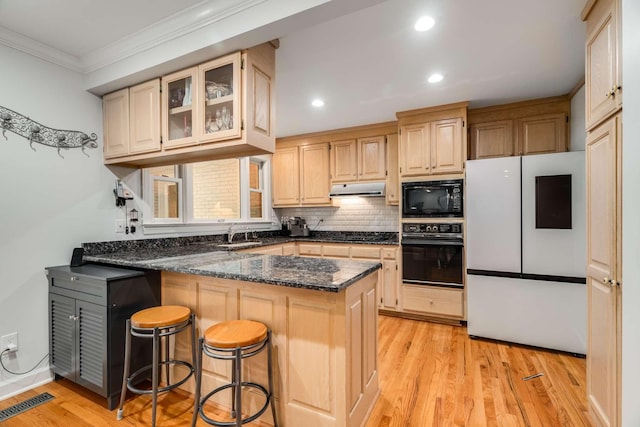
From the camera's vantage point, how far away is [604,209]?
1584 millimetres

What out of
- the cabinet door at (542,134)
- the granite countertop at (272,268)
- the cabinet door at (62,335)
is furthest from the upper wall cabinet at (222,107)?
the cabinet door at (542,134)

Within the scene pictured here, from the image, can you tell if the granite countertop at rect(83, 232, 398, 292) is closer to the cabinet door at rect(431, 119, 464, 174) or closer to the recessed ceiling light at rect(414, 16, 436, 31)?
the recessed ceiling light at rect(414, 16, 436, 31)

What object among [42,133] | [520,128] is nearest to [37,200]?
[42,133]

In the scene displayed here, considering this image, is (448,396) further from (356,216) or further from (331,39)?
(356,216)

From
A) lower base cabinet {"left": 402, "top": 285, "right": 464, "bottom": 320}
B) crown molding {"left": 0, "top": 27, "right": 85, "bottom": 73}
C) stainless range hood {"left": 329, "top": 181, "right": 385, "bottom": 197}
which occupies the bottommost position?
lower base cabinet {"left": 402, "top": 285, "right": 464, "bottom": 320}

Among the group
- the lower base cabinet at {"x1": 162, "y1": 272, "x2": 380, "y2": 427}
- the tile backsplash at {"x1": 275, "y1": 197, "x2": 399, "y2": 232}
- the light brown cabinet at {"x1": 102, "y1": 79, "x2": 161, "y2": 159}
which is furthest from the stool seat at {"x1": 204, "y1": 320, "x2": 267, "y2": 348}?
the tile backsplash at {"x1": 275, "y1": 197, "x2": 399, "y2": 232}

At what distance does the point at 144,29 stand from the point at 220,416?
2.61m

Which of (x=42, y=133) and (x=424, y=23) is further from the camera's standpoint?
(x=42, y=133)

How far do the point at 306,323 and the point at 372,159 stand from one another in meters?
2.97

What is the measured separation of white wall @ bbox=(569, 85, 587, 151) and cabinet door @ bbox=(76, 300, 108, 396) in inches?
166

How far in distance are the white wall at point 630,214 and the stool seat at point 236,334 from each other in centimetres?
173

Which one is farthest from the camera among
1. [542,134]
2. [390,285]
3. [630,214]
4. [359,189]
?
[359,189]

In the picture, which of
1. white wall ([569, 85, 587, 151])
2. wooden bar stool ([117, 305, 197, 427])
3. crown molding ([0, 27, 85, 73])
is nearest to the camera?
wooden bar stool ([117, 305, 197, 427])

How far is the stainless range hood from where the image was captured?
4.02 meters
